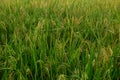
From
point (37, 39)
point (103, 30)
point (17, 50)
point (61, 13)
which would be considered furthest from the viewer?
point (61, 13)

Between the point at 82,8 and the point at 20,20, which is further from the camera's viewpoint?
the point at 82,8

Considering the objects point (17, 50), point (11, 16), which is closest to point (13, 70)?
point (17, 50)

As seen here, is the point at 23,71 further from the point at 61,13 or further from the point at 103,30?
the point at 61,13

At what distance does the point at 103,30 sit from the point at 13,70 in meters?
0.93

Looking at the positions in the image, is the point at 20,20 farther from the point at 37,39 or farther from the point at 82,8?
the point at 82,8

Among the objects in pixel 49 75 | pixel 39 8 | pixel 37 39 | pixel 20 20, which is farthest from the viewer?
pixel 39 8

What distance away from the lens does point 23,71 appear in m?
1.34

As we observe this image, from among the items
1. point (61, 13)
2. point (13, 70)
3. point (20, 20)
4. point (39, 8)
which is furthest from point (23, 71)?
point (39, 8)

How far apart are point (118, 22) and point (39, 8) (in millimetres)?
933

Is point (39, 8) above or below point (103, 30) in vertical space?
above

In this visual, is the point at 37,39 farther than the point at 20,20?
No

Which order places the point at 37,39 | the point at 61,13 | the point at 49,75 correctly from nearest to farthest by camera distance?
the point at 49,75
the point at 37,39
the point at 61,13

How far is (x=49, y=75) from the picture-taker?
51.6 inches

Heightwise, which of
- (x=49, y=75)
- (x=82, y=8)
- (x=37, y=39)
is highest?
(x=82, y=8)
